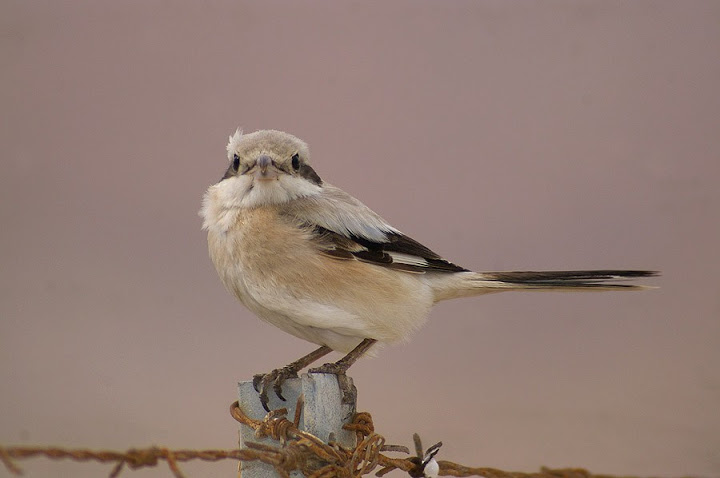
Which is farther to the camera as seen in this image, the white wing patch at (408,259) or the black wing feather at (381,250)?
the white wing patch at (408,259)

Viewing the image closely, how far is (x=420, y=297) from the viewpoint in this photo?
265 centimetres

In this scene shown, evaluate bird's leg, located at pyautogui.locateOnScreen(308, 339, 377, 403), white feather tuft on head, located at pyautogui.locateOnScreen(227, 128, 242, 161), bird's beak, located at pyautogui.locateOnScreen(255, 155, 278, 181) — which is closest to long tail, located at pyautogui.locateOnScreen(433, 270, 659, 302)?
bird's leg, located at pyautogui.locateOnScreen(308, 339, 377, 403)

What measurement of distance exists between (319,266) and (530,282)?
84cm

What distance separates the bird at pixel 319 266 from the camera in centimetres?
238

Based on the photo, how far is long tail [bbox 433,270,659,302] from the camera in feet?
8.79

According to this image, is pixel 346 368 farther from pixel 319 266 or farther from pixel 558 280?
pixel 558 280

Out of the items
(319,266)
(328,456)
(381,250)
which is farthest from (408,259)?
(328,456)

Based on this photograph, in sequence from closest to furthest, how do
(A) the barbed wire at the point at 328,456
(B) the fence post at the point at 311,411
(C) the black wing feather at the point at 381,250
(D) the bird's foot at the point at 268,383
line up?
(A) the barbed wire at the point at 328,456 < (B) the fence post at the point at 311,411 < (D) the bird's foot at the point at 268,383 < (C) the black wing feather at the point at 381,250

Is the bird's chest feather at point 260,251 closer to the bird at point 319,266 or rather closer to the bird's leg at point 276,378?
the bird at point 319,266

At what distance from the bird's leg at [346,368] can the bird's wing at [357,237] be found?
0.95ft

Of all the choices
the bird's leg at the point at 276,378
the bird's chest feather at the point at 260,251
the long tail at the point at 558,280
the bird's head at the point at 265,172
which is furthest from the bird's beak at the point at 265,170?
the long tail at the point at 558,280

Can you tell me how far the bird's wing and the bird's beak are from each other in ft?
0.41

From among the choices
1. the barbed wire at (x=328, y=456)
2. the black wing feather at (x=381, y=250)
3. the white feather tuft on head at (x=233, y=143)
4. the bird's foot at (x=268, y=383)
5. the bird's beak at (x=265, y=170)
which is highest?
the white feather tuft on head at (x=233, y=143)

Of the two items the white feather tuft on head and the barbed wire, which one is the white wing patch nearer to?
the white feather tuft on head
